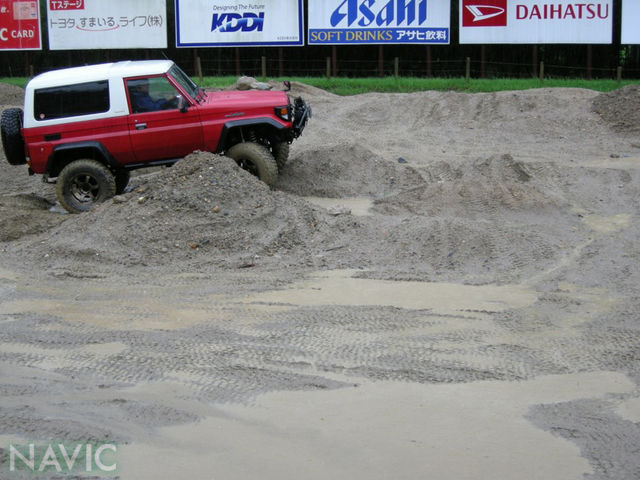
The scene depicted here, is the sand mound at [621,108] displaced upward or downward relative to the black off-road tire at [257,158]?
upward

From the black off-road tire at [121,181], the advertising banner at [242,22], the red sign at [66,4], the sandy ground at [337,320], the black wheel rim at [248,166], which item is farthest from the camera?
the red sign at [66,4]

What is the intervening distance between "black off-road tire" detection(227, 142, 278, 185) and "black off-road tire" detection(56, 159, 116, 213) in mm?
2047

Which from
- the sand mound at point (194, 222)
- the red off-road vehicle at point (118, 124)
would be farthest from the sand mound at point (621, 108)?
the sand mound at point (194, 222)

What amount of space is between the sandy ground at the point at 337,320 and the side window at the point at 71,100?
5.55ft

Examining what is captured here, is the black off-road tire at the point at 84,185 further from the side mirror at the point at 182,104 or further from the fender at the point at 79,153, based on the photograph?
the side mirror at the point at 182,104

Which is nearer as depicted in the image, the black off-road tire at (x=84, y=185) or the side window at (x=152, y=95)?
the side window at (x=152, y=95)

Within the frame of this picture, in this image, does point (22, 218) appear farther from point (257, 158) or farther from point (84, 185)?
point (257, 158)

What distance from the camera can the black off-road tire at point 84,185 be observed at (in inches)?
517

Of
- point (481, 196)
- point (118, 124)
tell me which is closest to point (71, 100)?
point (118, 124)

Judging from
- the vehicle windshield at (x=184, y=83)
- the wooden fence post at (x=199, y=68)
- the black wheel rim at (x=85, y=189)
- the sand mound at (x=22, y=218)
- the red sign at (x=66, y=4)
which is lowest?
the sand mound at (x=22, y=218)

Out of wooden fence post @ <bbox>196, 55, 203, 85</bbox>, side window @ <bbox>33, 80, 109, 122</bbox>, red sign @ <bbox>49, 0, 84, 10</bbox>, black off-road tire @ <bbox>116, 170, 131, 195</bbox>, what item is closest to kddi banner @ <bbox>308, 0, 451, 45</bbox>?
wooden fence post @ <bbox>196, 55, 203, 85</bbox>

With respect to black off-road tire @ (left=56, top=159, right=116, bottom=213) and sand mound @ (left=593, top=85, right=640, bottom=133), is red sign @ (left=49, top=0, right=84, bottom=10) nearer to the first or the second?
black off-road tire @ (left=56, top=159, right=116, bottom=213)

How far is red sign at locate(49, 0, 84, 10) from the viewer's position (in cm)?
2705

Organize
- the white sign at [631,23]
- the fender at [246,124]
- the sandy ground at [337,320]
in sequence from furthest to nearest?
the white sign at [631,23] < the fender at [246,124] < the sandy ground at [337,320]
